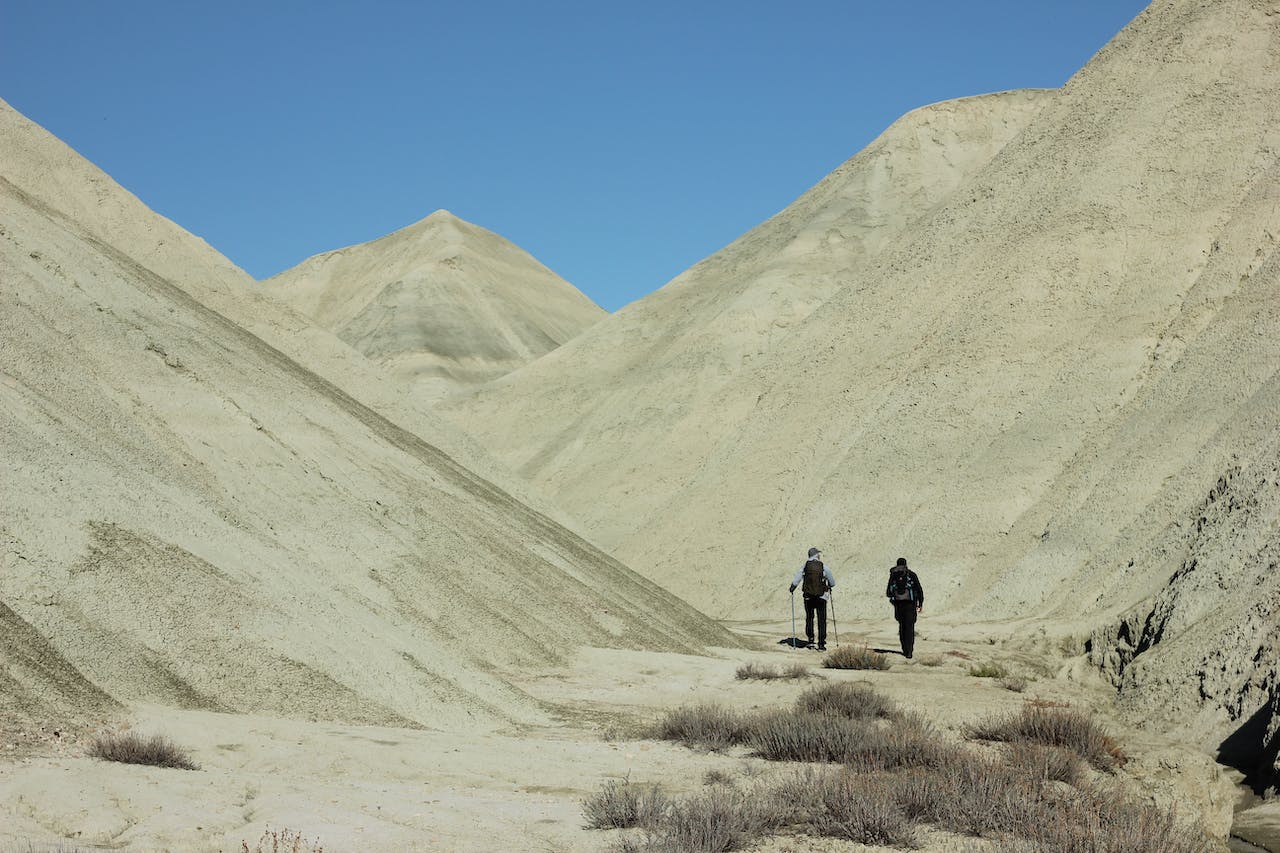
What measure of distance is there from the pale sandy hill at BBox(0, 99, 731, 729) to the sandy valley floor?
0.80 meters

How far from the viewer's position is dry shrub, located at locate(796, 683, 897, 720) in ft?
36.0

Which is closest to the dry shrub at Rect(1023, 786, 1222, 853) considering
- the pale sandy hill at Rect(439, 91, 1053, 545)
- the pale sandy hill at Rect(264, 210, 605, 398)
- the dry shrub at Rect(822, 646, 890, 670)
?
the dry shrub at Rect(822, 646, 890, 670)

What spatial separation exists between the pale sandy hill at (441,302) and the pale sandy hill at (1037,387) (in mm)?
35520

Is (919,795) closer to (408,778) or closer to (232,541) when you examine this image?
(408,778)

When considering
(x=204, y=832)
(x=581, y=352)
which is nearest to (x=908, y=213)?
(x=581, y=352)

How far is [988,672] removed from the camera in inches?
605

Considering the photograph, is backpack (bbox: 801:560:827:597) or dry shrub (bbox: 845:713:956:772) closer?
dry shrub (bbox: 845:713:956:772)

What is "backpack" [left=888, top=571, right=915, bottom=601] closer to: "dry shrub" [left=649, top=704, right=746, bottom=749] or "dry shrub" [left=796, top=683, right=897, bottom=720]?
"dry shrub" [left=796, top=683, right=897, bottom=720]

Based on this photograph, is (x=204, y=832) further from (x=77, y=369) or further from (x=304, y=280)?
(x=304, y=280)

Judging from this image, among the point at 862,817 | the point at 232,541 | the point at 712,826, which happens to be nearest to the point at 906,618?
the point at 232,541

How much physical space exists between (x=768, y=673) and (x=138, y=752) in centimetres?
835

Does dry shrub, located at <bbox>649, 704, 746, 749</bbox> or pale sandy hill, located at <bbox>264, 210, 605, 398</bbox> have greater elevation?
pale sandy hill, located at <bbox>264, 210, 605, 398</bbox>

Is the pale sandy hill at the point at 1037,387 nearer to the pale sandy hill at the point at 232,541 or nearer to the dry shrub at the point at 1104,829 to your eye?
the pale sandy hill at the point at 232,541

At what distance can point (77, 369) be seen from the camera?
14828mm
